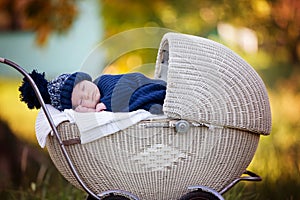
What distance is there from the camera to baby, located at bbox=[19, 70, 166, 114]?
2.63m

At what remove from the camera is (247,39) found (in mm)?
6719

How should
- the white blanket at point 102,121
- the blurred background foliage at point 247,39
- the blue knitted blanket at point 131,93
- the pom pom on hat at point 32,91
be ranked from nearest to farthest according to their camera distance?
1. the white blanket at point 102,121
2. the blue knitted blanket at point 131,93
3. the pom pom on hat at point 32,91
4. the blurred background foliage at point 247,39

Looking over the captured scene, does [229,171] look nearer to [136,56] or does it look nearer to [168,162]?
[168,162]

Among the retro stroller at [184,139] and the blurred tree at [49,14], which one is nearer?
the retro stroller at [184,139]

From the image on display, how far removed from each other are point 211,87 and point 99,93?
440 millimetres

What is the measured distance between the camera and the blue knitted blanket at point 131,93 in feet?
8.59

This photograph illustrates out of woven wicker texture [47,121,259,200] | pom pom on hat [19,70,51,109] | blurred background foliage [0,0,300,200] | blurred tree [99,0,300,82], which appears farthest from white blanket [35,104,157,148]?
blurred tree [99,0,300,82]

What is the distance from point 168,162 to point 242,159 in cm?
31

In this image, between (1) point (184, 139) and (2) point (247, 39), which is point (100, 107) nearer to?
(1) point (184, 139)

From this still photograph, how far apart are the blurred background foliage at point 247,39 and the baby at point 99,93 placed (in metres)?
0.44

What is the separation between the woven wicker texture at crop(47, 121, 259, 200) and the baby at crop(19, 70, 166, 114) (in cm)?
13

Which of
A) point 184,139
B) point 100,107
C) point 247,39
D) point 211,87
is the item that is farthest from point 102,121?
point 247,39

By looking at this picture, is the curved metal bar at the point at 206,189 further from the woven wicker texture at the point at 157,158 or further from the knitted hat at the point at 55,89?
the knitted hat at the point at 55,89

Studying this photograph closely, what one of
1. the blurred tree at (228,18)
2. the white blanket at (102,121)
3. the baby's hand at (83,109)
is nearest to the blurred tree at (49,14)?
the blurred tree at (228,18)
